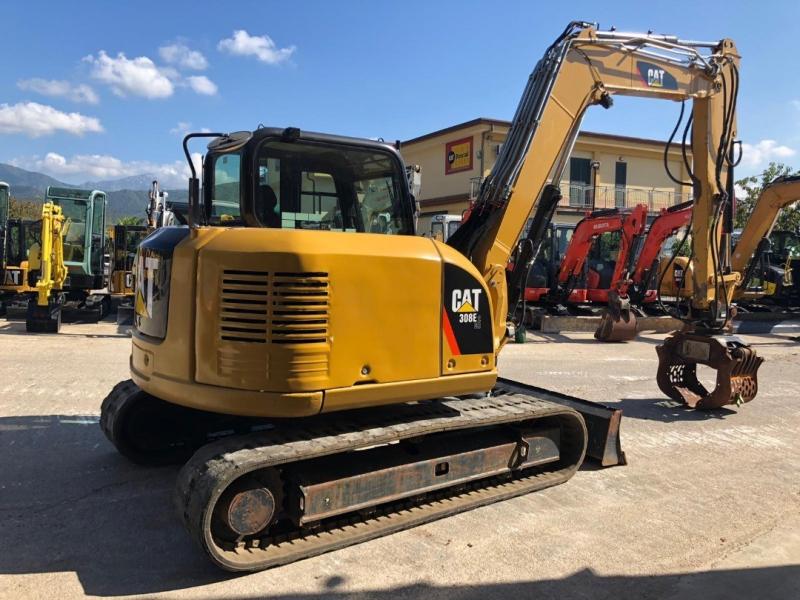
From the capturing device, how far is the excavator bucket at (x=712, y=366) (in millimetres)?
7250

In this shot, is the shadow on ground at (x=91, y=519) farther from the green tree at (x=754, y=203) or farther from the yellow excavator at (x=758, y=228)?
the green tree at (x=754, y=203)

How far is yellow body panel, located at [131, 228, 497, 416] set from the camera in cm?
357

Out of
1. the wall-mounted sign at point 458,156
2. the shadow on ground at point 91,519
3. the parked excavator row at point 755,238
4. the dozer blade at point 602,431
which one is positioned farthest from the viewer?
the wall-mounted sign at point 458,156

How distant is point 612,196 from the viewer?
31.5 m

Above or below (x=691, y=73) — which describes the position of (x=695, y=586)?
below

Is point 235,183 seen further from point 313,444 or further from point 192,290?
point 313,444

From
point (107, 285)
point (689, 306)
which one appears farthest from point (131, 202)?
point (689, 306)

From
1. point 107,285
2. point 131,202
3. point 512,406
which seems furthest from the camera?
point 131,202

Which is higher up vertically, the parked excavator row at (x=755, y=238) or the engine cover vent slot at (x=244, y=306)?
the parked excavator row at (x=755, y=238)

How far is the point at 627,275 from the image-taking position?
1539 centimetres

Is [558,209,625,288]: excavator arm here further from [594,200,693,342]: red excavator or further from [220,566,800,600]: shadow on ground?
[220,566,800,600]: shadow on ground

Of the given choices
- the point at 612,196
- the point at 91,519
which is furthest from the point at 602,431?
the point at 612,196

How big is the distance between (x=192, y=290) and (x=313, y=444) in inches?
45.7

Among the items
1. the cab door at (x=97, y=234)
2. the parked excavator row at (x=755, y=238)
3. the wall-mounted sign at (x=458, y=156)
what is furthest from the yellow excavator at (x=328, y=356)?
the wall-mounted sign at (x=458, y=156)
